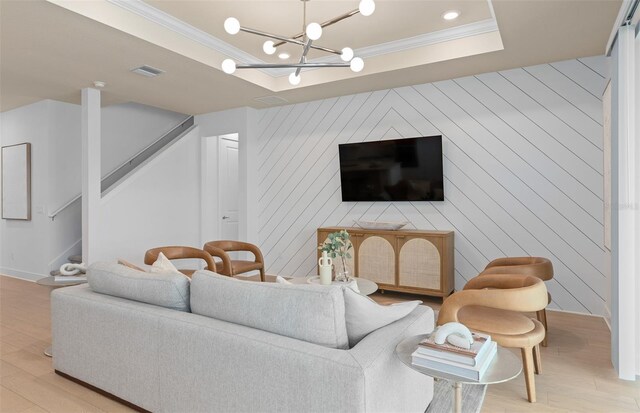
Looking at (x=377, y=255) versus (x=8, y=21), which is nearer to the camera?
(x=8, y=21)

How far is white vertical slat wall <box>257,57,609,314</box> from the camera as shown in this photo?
3895 millimetres

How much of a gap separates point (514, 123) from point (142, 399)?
166 inches

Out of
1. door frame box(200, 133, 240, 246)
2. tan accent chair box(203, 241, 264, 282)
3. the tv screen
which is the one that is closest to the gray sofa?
tan accent chair box(203, 241, 264, 282)

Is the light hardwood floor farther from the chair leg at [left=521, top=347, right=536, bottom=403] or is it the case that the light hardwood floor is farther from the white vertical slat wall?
the white vertical slat wall

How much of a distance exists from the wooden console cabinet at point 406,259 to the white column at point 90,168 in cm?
331

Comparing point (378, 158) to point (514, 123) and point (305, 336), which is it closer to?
point (514, 123)

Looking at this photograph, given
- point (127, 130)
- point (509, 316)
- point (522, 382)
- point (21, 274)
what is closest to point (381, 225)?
point (509, 316)

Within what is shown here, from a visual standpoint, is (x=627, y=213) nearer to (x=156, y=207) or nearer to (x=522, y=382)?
(x=522, y=382)

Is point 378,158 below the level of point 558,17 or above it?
below

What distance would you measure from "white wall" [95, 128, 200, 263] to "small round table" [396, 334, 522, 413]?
4.73 meters

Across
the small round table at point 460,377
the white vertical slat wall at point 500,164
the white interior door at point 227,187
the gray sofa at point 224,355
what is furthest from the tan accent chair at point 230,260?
the small round table at point 460,377

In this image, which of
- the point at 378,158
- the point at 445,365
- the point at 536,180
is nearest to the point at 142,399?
the point at 445,365

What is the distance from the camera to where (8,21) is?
3086 mm

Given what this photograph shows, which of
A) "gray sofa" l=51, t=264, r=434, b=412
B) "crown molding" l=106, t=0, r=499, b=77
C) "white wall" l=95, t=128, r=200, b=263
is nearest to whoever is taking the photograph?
"gray sofa" l=51, t=264, r=434, b=412
